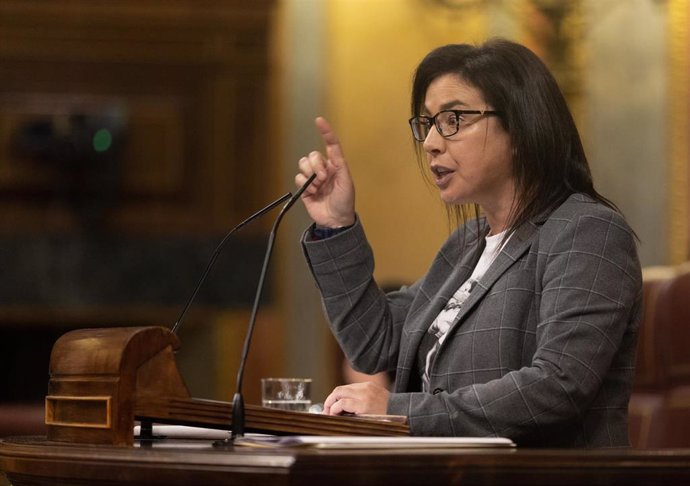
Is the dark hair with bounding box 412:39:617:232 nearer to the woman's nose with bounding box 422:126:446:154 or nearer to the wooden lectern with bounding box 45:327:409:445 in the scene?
the woman's nose with bounding box 422:126:446:154

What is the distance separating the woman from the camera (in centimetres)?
159

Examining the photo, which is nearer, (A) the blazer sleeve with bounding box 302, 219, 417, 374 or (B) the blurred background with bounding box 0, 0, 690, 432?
(A) the blazer sleeve with bounding box 302, 219, 417, 374

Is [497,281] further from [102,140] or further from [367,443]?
[102,140]

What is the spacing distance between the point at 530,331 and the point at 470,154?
312mm

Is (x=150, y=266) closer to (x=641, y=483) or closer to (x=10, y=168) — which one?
(x=10, y=168)

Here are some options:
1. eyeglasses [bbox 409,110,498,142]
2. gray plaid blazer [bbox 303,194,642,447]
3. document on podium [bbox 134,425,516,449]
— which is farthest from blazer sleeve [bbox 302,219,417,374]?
document on podium [bbox 134,425,516,449]

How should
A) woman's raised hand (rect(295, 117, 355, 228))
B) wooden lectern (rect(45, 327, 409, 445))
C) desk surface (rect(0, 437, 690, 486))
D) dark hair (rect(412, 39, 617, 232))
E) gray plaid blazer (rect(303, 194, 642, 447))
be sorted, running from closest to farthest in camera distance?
desk surface (rect(0, 437, 690, 486)) → wooden lectern (rect(45, 327, 409, 445)) → gray plaid blazer (rect(303, 194, 642, 447)) → dark hair (rect(412, 39, 617, 232)) → woman's raised hand (rect(295, 117, 355, 228))

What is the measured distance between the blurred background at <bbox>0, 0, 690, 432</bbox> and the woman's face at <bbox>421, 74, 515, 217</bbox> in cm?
341

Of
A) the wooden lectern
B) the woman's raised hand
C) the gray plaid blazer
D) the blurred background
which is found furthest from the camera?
the blurred background

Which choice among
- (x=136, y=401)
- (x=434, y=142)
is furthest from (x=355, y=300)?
(x=136, y=401)

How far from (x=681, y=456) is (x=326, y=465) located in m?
0.39

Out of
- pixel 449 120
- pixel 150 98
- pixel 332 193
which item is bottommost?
pixel 332 193

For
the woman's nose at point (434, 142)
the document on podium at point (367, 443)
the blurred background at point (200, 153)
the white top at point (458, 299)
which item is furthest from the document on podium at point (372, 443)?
the blurred background at point (200, 153)

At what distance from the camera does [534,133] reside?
6.21 feet
